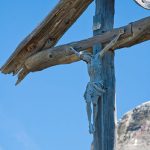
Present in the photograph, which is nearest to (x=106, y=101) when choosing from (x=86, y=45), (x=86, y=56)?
(x=86, y=56)

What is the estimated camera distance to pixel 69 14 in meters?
8.98

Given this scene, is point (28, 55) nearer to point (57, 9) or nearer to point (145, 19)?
point (57, 9)

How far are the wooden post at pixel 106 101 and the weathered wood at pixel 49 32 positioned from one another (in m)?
0.42

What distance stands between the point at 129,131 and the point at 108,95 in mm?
2244

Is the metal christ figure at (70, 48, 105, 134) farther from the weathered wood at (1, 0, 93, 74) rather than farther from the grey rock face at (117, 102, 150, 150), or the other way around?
the grey rock face at (117, 102, 150, 150)

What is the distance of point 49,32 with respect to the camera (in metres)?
9.14

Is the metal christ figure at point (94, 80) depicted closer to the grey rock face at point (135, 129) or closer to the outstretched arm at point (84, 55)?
the outstretched arm at point (84, 55)

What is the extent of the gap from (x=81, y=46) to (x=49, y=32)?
69cm

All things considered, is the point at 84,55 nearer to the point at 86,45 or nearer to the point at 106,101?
the point at 86,45

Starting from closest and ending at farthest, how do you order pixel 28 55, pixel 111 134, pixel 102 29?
1. pixel 111 134
2. pixel 102 29
3. pixel 28 55

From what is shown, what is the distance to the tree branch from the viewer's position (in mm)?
8115

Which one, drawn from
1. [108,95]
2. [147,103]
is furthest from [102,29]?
[147,103]

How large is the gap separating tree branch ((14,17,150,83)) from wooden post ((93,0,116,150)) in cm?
12

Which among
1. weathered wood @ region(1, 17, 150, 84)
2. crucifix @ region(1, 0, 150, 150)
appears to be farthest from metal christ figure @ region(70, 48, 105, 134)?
weathered wood @ region(1, 17, 150, 84)
